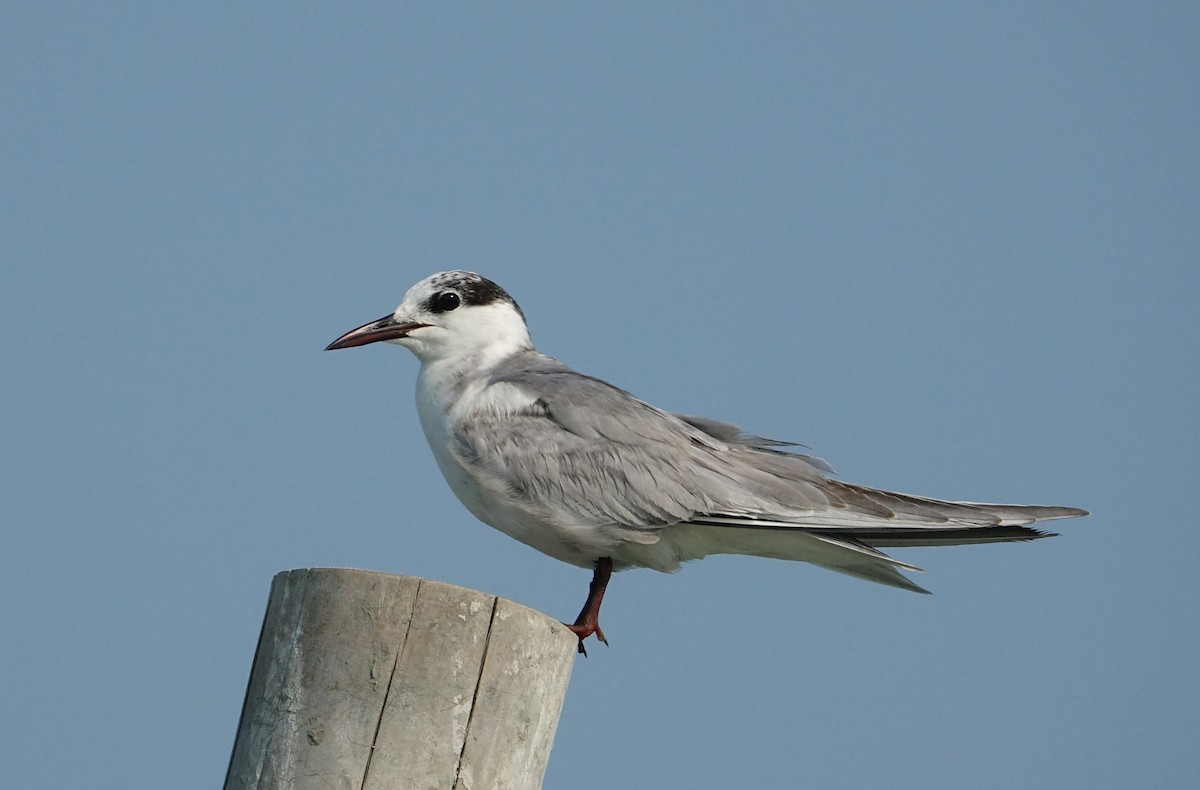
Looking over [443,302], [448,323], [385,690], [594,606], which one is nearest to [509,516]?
[594,606]

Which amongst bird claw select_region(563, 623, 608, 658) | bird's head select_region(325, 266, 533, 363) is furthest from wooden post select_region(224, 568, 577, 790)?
bird's head select_region(325, 266, 533, 363)

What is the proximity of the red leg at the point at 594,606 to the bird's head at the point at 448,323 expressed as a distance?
157 centimetres

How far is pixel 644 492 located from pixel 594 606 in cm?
64

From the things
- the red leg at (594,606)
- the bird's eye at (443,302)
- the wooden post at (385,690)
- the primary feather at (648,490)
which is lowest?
the wooden post at (385,690)

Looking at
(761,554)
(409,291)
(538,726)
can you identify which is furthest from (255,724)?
(409,291)

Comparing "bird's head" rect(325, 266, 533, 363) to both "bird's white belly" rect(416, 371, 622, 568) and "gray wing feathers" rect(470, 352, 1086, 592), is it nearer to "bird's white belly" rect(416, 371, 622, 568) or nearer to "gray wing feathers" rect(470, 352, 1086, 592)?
"bird's white belly" rect(416, 371, 622, 568)

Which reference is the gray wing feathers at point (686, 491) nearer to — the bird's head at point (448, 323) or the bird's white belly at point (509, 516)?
the bird's white belly at point (509, 516)

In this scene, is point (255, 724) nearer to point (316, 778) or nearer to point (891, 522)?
point (316, 778)

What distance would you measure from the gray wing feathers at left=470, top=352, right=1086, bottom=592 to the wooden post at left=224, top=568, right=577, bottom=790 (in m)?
2.68

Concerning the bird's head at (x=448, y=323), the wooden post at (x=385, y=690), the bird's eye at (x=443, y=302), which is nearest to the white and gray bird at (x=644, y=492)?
the bird's head at (x=448, y=323)

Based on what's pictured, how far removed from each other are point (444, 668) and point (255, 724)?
0.61m

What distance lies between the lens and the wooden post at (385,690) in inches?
157

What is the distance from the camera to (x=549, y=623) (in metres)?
4.29

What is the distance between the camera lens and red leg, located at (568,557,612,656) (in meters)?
6.76
